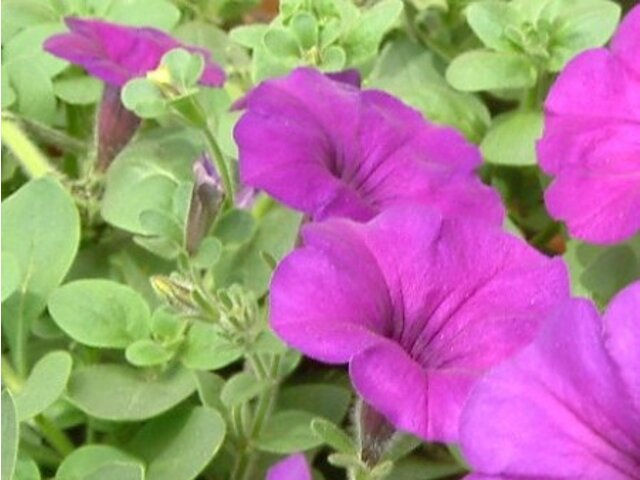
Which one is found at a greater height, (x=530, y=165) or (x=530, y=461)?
(x=530, y=461)

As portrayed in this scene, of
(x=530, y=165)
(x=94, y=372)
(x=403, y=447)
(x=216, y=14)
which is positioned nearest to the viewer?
(x=403, y=447)

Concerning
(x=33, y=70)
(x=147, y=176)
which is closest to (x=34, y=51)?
(x=33, y=70)

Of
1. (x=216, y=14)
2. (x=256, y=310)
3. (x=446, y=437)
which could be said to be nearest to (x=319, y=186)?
(x=256, y=310)

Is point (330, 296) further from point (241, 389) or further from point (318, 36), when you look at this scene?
point (318, 36)

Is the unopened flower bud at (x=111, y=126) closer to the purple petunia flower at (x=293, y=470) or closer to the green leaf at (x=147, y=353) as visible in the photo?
the green leaf at (x=147, y=353)

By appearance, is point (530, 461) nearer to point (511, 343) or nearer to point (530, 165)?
point (511, 343)
